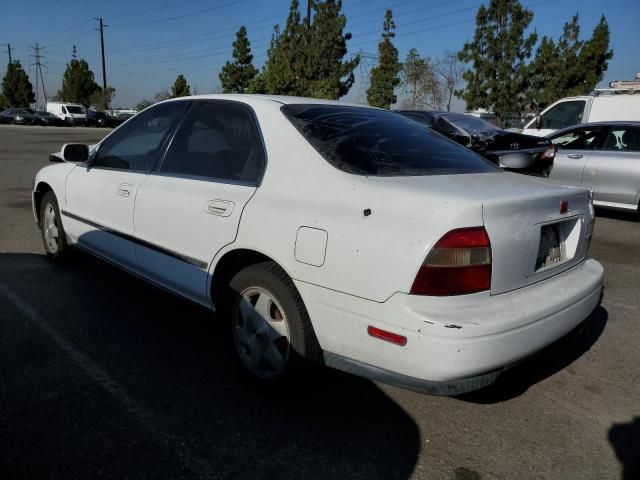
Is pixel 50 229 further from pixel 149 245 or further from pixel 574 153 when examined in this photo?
pixel 574 153

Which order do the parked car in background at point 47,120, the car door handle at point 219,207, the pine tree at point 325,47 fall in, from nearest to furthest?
the car door handle at point 219,207 < the pine tree at point 325,47 < the parked car in background at point 47,120

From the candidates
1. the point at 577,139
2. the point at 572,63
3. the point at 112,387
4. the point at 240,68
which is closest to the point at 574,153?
the point at 577,139

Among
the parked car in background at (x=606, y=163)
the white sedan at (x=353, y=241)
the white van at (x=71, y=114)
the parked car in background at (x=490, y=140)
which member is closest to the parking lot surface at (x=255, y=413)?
the white sedan at (x=353, y=241)

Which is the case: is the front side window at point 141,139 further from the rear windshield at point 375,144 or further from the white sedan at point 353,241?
the rear windshield at point 375,144

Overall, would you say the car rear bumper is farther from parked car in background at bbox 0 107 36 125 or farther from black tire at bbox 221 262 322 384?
parked car in background at bbox 0 107 36 125

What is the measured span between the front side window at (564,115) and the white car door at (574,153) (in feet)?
Result: 10.7

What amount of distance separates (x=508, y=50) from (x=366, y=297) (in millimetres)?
30193

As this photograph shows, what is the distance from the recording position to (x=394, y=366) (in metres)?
2.25

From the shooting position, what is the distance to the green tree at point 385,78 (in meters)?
36.5

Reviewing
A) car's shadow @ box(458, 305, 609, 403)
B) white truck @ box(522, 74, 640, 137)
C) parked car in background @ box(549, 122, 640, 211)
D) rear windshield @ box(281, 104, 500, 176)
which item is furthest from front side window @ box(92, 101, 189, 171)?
white truck @ box(522, 74, 640, 137)

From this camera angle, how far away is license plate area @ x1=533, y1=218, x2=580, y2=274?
2.55 metres

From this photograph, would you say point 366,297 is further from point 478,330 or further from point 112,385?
point 112,385

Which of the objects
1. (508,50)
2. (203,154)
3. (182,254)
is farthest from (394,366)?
(508,50)

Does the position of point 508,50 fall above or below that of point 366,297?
above
